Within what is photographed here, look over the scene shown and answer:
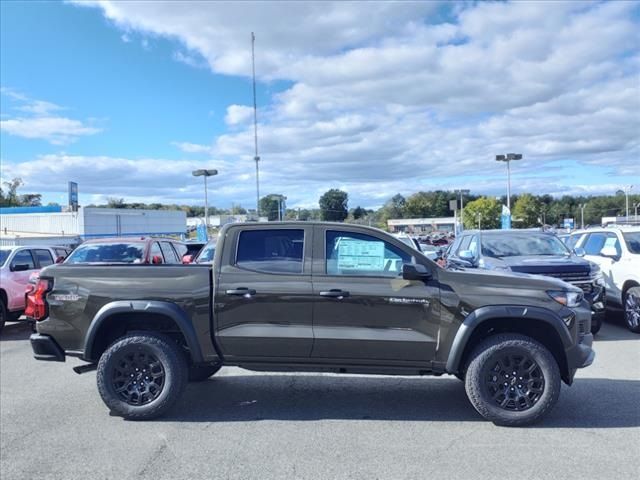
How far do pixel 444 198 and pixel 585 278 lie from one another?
421 feet

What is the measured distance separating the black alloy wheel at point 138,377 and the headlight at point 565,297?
150 inches

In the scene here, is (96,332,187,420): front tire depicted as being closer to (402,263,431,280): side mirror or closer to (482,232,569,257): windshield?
(402,263,431,280): side mirror

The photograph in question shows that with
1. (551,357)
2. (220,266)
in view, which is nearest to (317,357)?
(220,266)

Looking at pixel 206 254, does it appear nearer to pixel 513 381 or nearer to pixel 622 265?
pixel 513 381

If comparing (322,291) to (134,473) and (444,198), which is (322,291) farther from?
(444,198)

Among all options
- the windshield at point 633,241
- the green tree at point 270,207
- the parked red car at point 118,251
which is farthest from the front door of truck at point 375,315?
the green tree at point 270,207

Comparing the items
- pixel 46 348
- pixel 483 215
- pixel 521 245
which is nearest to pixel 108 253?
pixel 46 348

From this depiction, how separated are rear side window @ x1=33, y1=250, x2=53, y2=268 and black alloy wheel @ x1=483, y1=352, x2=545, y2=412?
10.9m

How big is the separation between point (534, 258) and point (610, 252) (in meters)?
1.69

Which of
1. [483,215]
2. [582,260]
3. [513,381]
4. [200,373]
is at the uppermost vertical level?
[483,215]

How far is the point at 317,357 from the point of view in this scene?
204 inches

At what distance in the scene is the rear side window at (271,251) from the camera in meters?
5.34

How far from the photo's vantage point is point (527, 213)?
102000mm

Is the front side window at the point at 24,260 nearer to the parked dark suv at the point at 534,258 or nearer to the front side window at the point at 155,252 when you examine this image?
the front side window at the point at 155,252
